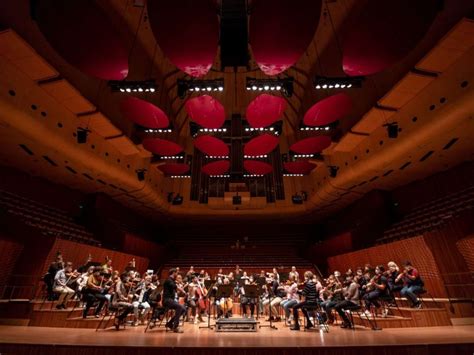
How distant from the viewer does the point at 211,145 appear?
41.3 ft

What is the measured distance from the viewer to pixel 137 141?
513 inches

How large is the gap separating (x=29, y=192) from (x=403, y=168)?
15632 millimetres

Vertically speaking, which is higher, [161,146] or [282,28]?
[161,146]

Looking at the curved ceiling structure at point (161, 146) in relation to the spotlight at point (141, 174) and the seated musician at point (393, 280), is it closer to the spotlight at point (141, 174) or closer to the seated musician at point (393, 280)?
the spotlight at point (141, 174)

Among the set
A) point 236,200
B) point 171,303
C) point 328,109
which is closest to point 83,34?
point 171,303

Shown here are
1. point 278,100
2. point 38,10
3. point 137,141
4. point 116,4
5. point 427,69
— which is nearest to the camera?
point 38,10

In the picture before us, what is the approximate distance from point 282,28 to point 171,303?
6013mm

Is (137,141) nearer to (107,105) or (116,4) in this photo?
(107,105)

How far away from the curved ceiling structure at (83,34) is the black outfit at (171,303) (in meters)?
5.29

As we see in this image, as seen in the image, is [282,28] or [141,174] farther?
[141,174]

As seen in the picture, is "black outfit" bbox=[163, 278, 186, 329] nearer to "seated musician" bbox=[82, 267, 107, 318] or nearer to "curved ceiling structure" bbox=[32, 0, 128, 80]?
"seated musician" bbox=[82, 267, 107, 318]

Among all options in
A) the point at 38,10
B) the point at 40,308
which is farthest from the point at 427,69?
the point at 40,308

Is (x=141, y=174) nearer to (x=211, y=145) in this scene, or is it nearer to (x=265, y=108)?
(x=211, y=145)

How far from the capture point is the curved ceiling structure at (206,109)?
30.0ft
